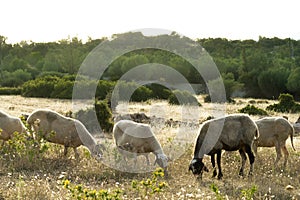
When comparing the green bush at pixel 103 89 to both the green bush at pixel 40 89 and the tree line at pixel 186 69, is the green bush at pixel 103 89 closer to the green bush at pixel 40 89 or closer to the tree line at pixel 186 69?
the tree line at pixel 186 69

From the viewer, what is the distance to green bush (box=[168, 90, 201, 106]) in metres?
29.3

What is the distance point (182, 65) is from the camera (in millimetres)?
47219

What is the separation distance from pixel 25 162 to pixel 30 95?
27795 millimetres

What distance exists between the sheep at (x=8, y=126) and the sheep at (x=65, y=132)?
36 centimetres

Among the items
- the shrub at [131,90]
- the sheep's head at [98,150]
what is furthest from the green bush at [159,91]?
the sheep's head at [98,150]

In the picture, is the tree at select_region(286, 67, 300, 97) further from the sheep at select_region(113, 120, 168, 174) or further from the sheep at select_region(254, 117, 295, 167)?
the sheep at select_region(113, 120, 168, 174)

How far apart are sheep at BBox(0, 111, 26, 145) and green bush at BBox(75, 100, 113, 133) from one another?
5.83 metres

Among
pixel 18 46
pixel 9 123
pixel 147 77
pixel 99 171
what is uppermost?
pixel 18 46

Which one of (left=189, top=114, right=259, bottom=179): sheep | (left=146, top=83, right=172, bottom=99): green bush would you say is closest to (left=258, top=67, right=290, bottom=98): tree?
(left=146, top=83, right=172, bottom=99): green bush

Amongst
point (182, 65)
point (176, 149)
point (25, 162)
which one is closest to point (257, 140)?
point (176, 149)

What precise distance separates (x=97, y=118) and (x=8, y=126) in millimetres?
6660

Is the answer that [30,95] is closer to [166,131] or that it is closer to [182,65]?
[182,65]

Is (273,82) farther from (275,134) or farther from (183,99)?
(275,134)

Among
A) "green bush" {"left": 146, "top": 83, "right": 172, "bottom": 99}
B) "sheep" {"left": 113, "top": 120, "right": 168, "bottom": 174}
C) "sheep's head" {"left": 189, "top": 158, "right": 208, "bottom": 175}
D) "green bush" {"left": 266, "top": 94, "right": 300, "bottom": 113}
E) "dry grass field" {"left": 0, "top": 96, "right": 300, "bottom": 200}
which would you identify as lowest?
"dry grass field" {"left": 0, "top": 96, "right": 300, "bottom": 200}
